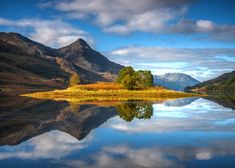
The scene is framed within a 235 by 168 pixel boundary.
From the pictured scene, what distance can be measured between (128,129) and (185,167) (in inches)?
708

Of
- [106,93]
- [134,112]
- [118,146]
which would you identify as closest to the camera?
[118,146]

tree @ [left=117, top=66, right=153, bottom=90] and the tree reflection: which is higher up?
tree @ [left=117, top=66, right=153, bottom=90]

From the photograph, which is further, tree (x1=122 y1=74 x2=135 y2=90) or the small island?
tree (x1=122 y1=74 x2=135 y2=90)

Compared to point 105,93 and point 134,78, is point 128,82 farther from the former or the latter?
point 105,93

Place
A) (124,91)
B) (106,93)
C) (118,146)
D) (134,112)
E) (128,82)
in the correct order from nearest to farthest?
(118,146) → (134,112) → (106,93) → (124,91) → (128,82)

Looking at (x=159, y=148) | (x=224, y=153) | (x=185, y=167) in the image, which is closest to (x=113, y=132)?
(x=159, y=148)

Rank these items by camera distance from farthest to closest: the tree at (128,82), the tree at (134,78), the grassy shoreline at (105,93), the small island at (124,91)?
the tree at (134,78) → the tree at (128,82) → the small island at (124,91) → the grassy shoreline at (105,93)

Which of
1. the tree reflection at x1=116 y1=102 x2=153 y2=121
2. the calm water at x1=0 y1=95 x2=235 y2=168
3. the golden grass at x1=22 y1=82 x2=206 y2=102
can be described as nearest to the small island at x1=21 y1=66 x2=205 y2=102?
the golden grass at x1=22 y1=82 x2=206 y2=102

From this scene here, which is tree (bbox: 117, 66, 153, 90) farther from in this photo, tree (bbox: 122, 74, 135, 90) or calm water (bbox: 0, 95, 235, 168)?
calm water (bbox: 0, 95, 235, 168)

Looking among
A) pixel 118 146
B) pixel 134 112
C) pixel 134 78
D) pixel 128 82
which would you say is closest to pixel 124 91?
Answer: pixel 128 82

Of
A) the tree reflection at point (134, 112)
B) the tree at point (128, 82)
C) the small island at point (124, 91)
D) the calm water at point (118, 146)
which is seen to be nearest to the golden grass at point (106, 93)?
the small island at point (124, 91)

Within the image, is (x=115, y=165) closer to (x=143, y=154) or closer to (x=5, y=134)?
(x=143, y=154)

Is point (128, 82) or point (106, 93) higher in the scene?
point (128, 82)

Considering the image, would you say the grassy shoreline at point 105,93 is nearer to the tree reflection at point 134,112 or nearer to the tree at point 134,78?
the tree at point 134,78
